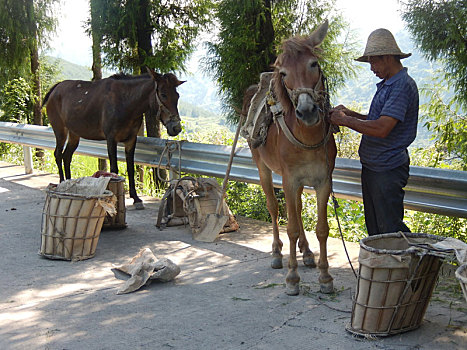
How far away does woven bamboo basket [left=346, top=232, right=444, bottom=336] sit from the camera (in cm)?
358

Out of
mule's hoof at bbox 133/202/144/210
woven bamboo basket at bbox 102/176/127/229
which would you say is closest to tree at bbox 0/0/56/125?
mule's hoof at bbox 133/202/144/210

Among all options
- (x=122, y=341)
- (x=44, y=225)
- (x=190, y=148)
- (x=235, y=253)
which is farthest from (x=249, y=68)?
A: (x=122, y=341)

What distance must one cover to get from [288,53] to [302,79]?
0.30 metres

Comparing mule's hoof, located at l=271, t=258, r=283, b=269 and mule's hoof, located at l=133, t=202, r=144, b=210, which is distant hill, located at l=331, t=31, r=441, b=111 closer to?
mule's hoof, located at l=271, t=258, r=283, b=269

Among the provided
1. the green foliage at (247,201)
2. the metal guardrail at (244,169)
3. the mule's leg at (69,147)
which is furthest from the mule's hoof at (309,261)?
the mule's leg at (69,147)

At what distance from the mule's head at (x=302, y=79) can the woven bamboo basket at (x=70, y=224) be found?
2.48m

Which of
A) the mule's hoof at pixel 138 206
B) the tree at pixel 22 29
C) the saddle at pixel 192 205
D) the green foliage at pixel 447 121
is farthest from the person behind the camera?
the tree at pixel 22 29

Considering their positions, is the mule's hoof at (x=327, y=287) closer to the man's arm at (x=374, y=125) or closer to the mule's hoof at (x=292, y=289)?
the mule's hoof at (x=292, y=289)

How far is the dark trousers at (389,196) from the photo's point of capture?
4547 millimetres

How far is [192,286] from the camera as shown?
500 centimetres

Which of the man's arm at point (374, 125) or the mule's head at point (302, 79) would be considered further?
the man's arm at point (374, 125)

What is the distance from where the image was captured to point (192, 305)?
4.50 meters

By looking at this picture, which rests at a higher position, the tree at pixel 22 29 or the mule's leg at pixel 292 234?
the tree at pixel 22 29

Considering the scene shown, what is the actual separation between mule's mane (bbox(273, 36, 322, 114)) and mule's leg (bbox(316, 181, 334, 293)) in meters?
0.83
